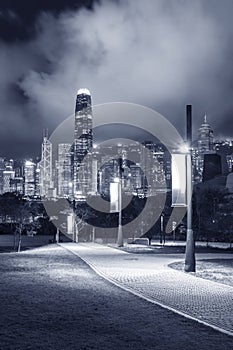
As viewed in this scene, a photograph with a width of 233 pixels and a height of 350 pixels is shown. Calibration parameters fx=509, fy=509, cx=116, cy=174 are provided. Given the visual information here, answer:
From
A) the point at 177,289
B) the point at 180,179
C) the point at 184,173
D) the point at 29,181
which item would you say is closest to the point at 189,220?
the point at 180,179

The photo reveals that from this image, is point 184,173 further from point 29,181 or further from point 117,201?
point 29,181

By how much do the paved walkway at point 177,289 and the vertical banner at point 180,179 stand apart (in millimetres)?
2357

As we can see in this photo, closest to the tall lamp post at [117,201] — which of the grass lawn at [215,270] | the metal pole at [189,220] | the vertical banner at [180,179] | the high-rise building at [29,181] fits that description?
the grass lawn at [215,270]

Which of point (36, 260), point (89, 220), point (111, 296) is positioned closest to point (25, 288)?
point (111, 296)

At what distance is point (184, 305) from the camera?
10.3 m

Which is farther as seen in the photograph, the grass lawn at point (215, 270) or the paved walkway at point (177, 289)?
the grass lawn at point (215, 270)

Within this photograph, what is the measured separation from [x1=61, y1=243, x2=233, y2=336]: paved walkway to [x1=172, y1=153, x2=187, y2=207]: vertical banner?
2.36m

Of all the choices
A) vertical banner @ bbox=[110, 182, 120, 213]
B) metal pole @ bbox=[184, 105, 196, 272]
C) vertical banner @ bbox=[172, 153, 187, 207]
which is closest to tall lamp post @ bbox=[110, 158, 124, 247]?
vertical banner @ bbox=[110, 182, 120, 213]

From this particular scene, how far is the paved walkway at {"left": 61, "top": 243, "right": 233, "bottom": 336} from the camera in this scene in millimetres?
9320

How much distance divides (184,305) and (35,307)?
297 centimetres

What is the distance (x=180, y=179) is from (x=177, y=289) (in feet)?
16.0

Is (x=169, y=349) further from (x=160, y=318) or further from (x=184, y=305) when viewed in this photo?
(x=184, y=305)

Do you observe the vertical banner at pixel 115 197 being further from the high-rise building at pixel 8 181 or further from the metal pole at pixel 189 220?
the high-rise building at pixel 8 181

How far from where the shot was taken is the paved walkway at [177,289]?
9320mm
